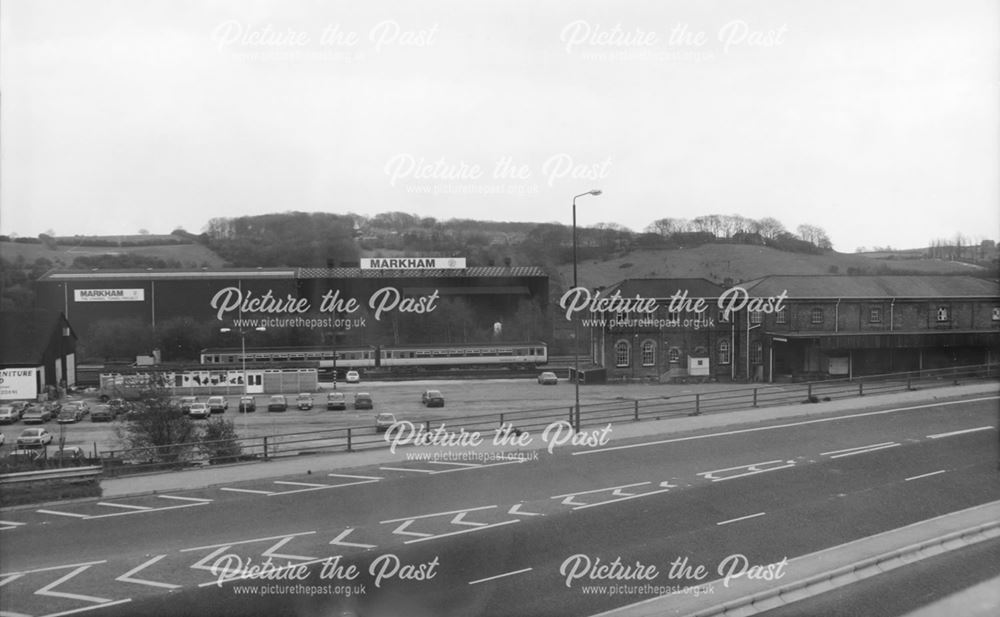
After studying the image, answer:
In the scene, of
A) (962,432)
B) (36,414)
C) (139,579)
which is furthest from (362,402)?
(962,432)

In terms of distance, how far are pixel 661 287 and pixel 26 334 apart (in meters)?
19.3

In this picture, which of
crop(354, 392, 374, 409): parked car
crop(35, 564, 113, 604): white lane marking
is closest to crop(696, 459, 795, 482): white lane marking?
crop(35, 564, 113, 604): white lane marking

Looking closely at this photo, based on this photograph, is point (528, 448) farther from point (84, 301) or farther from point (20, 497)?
point (84, 301)

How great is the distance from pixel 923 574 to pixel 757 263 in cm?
2098

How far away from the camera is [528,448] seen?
10.2 m

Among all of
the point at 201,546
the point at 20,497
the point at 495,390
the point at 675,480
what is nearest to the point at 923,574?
the point at 675,480

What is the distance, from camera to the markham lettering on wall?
45.1ft

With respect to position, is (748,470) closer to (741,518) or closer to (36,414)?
(741,518)

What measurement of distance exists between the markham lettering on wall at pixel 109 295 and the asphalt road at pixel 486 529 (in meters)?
7.72

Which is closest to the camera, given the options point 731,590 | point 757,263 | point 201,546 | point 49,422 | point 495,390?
point 731,590

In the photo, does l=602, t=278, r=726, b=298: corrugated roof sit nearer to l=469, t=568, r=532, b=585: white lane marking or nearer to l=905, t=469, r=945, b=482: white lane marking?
l=905, t=469, r=945, b=482: white lane marking

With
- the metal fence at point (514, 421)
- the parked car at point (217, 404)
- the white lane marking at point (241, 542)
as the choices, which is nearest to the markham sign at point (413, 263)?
the parked car at point (217, 404)

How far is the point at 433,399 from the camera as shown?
1512 cm

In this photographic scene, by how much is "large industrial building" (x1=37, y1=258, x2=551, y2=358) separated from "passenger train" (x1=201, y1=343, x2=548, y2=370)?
231 mm
